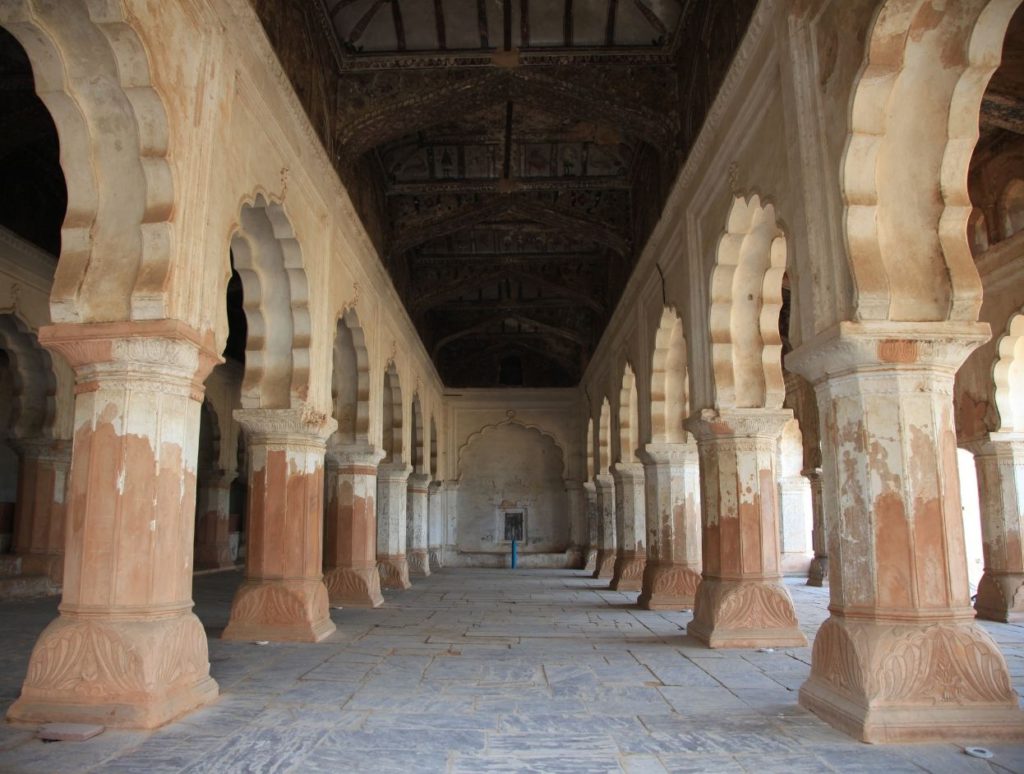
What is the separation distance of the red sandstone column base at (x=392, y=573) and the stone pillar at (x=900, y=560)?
34.7 feet

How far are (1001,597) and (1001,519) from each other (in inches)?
38.8

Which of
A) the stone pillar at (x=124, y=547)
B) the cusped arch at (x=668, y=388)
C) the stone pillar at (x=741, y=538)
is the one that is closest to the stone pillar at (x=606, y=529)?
the cusped arch at (x=668, y=388)

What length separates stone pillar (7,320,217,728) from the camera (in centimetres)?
480

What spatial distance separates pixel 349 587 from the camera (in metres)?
11.5

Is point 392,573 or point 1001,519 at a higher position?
point 1001,519

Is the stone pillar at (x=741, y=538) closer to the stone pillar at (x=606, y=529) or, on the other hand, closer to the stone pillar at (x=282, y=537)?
the stone pillar at (x=282, y=537)

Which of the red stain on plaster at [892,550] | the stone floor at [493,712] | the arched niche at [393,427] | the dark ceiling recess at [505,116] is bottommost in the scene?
the stone floor at [493,712]

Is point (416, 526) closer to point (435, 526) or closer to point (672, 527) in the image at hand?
point (435, 526)

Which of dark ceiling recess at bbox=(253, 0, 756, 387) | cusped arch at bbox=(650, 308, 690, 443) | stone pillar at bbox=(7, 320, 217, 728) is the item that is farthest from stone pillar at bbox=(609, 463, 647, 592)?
stone pillar at bbox=(7, 320, 217, 728)

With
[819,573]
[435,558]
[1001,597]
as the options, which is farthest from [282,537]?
[435,558]

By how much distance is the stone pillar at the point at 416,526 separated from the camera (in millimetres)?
18906

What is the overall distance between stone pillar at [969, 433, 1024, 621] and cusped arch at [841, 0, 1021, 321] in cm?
650

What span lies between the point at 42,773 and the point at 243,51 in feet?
17.9

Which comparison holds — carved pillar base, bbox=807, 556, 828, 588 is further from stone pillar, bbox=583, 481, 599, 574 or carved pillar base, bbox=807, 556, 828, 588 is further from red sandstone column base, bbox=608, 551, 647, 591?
stone pillar, bbox=583, 481, 599, 574
